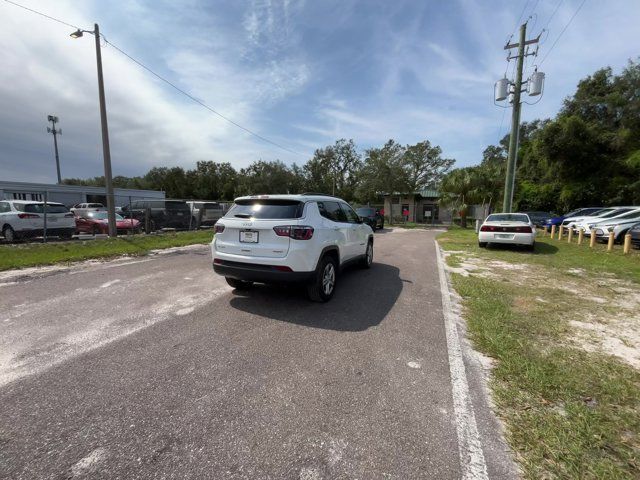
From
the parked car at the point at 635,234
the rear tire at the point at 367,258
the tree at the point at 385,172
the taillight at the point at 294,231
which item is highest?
the tree at the point at 385,172

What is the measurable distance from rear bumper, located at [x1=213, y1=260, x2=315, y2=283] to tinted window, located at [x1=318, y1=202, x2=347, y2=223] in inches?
49.8

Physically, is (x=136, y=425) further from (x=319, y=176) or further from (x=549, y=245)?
(x=319, y=176)

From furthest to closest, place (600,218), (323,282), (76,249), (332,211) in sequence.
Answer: (600,218) → (76,249) → (332,211) → (323,282)

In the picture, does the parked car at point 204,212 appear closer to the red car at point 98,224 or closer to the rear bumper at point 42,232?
the red car at point 98,224

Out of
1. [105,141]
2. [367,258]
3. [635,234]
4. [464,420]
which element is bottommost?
[464,420]

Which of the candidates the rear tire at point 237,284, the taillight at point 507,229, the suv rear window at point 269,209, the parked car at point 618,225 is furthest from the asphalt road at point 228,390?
the parked car at point 618,225

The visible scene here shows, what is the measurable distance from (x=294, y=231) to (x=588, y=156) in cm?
3257

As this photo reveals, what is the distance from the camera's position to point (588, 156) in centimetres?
2564

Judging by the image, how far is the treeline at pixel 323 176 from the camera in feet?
105

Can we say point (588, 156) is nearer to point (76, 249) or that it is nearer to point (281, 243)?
point (281, 243)

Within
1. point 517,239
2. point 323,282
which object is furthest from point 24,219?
point 517,239

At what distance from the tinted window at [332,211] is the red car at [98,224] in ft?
39.2

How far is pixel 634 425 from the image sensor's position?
2221 mm

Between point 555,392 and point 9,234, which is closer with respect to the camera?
point 555,392
